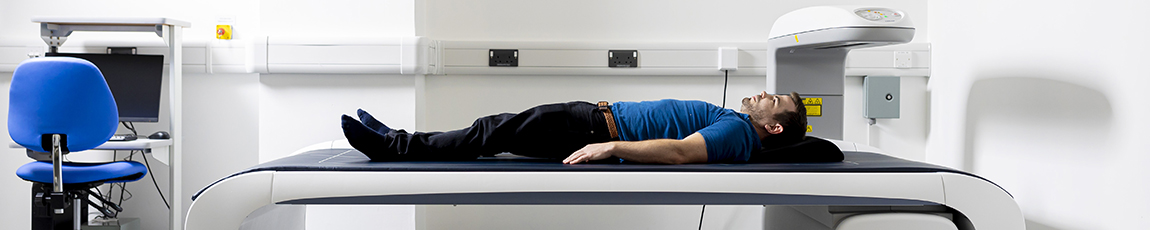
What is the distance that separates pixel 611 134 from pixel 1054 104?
123cm

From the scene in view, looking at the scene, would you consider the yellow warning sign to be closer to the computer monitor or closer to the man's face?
the man's face

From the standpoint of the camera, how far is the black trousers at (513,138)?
1.61 metres

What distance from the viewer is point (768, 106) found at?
A: 5.78ft

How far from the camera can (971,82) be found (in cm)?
216

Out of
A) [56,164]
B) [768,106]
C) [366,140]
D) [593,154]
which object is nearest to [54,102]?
[56,164]

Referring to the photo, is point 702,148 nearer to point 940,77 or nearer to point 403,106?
point 403,106

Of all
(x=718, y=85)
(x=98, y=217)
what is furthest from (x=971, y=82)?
(x=98, y=217)

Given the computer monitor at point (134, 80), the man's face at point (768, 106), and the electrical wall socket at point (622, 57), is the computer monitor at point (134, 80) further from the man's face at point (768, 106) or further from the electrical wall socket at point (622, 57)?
the man's face at point (768, 106)

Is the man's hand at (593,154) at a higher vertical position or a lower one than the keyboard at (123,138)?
higher

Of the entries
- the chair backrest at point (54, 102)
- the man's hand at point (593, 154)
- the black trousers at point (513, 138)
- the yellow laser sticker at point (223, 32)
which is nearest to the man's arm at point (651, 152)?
the man's hand at point (593, 154)

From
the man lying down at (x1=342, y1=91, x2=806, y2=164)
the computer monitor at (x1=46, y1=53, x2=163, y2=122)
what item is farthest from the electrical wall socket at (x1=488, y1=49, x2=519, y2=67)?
the computer monitor at (x1=46, y1=53, x2=163, y2=122)

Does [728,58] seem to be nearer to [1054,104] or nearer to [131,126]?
[1054,104]

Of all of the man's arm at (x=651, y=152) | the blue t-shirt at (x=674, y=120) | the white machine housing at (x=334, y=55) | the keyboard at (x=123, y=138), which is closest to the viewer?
the man's arm at (x=651, y=152)

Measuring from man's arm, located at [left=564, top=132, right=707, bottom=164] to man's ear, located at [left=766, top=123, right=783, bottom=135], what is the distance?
328 millimetres
